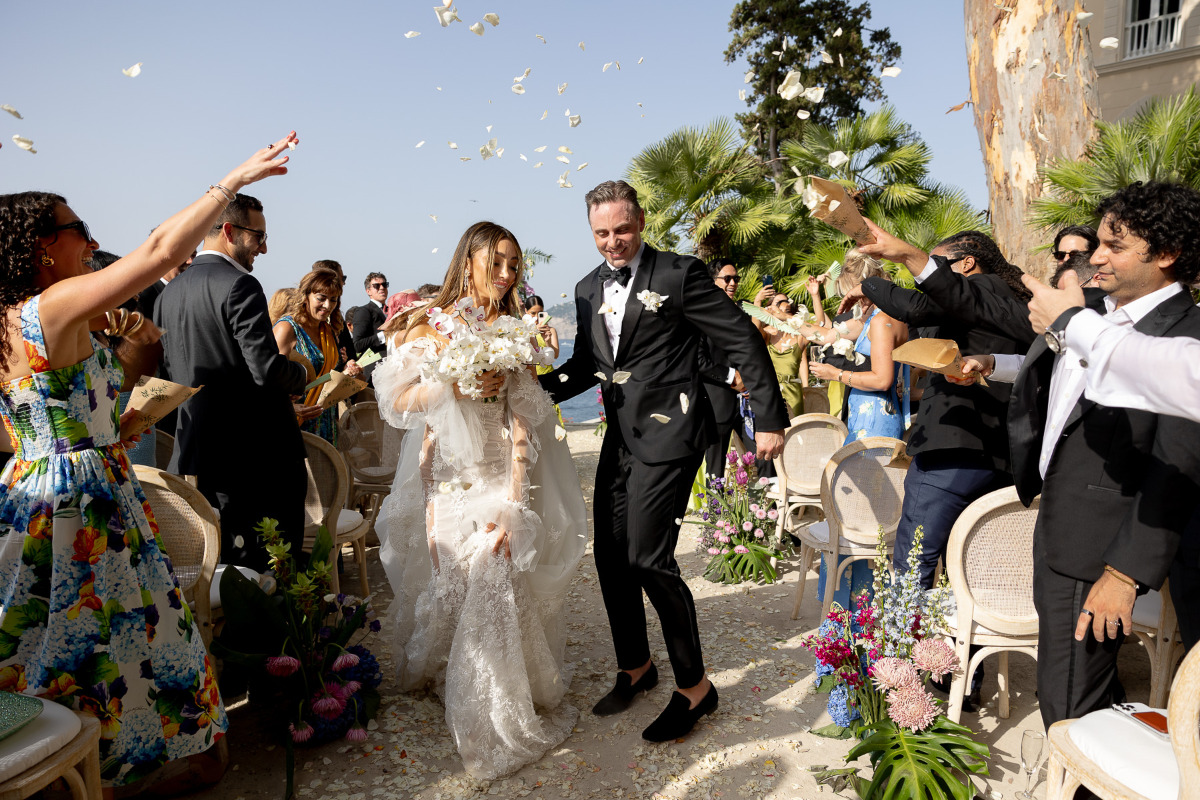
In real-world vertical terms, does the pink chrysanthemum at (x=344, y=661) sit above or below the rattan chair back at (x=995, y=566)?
below

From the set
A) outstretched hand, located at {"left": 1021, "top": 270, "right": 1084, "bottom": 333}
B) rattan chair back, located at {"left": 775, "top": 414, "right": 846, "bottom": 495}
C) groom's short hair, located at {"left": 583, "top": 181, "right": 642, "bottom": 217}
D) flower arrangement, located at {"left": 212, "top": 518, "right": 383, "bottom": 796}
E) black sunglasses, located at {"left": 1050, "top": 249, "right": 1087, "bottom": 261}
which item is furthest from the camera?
rattan chair back, located at {"left": 775, "top": 414, "right": 846, "bottom": 495}

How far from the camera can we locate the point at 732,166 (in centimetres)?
1286

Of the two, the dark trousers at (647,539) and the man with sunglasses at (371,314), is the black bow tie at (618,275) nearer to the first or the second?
the dark trousers at (647,539)

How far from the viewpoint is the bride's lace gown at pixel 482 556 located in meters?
3.06

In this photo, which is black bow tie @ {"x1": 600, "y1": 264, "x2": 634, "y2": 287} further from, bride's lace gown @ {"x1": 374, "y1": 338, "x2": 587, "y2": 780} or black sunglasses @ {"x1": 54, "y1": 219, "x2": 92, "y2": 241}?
black sunglasses @ {"x1": 54, "y1": 219, "x2": 92, "y2": 241}

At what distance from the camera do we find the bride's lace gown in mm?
3062

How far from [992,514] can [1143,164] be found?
4.44m

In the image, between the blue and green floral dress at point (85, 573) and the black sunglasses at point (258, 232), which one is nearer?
the blue and green floral dress at point (85, 573)

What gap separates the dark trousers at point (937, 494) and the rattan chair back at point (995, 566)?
244mm

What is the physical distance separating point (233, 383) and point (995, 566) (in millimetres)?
3524

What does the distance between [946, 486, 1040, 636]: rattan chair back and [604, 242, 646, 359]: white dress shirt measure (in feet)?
5.31

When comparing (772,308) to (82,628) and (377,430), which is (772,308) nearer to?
(377,430)

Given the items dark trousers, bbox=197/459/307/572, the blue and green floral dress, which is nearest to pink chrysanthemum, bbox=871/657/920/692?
the blue and green floral dress

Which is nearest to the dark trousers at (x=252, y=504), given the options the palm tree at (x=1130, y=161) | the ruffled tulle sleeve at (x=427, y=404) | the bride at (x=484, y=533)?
the bride at (x=484, y=533)
